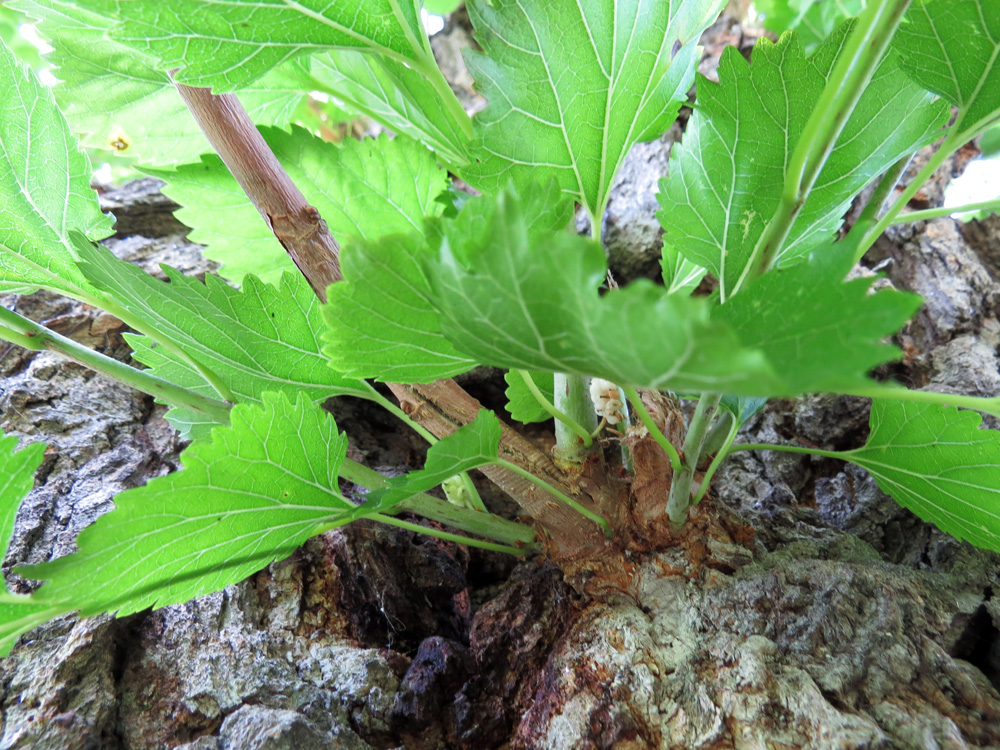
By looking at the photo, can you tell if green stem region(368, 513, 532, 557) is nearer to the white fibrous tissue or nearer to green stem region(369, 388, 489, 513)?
green stem region(369, 388, 489, 513)

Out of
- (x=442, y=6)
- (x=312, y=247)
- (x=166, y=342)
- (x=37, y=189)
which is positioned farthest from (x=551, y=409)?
(x=442, y=6)

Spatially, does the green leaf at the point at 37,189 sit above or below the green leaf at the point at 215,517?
above

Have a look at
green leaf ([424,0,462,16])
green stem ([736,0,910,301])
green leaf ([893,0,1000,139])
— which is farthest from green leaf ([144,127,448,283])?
green leaf ([424,0,462,16])

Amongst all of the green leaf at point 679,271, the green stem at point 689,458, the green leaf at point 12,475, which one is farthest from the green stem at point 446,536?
the green leaf at point 679,271

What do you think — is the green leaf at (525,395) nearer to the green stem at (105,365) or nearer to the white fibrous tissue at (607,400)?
the white fibrous tissue at (607,400)

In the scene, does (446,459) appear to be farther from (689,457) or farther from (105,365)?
(105,365)

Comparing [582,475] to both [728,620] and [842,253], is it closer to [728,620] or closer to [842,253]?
[728,620]

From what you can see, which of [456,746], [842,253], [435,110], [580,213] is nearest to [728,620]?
[456,746]
